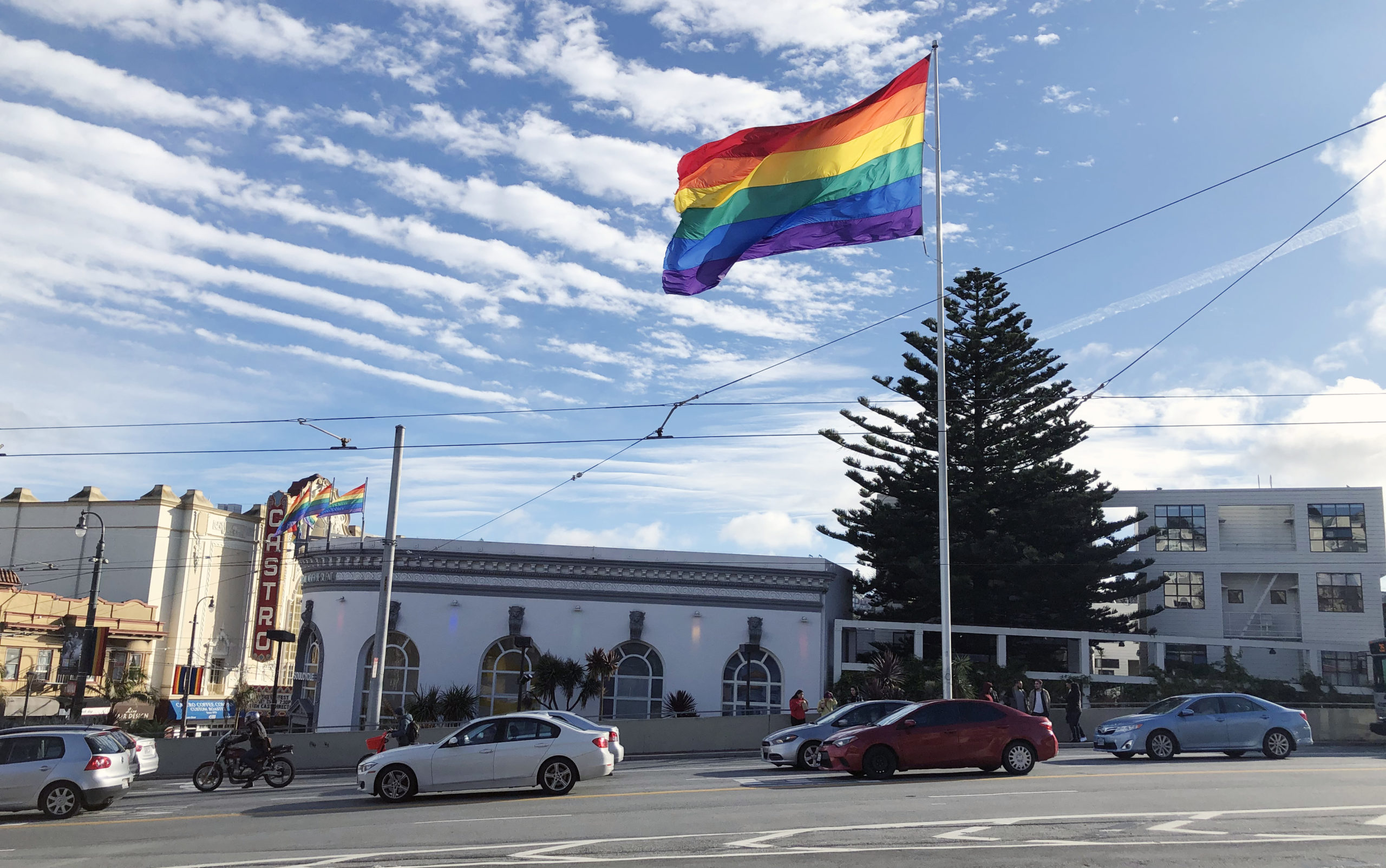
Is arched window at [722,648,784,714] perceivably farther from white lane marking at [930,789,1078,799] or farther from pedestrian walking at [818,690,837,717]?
white lane marking at [930,789,1078,799]

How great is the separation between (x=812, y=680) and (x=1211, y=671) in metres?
13.6

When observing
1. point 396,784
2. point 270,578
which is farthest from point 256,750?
point 270,578

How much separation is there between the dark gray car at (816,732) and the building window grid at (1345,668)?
2677 centimetres

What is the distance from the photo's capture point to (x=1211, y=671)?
34.2m

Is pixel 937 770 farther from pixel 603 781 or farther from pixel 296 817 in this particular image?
pixel 296 817

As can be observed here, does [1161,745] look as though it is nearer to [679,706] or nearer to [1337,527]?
[679,706]

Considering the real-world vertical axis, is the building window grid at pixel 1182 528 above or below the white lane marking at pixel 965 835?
above

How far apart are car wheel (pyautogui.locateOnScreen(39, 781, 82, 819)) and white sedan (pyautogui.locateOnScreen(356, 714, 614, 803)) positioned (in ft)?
14.7

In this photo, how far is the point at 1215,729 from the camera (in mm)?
20094

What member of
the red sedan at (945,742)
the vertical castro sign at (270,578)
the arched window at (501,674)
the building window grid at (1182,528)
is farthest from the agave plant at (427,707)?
the vertical castro sign at (270,578)

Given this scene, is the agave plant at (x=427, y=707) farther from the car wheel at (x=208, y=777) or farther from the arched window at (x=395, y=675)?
the car wheel at (x=208, y=777)

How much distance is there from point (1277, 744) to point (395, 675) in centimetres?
2256

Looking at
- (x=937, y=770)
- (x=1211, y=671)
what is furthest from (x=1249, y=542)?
(x=937, y=770)

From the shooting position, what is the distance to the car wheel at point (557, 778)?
1638 centimetres
